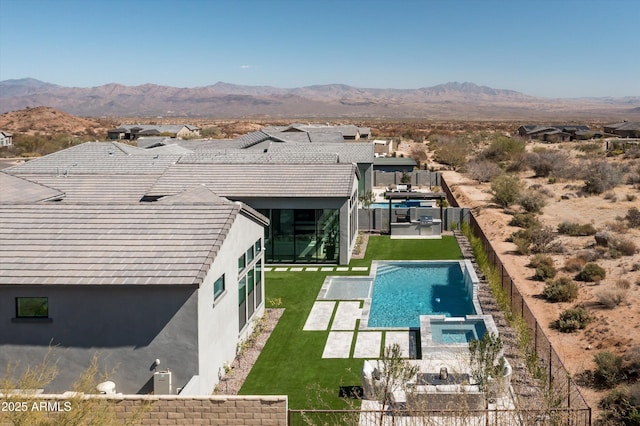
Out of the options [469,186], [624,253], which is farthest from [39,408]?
[469,186]

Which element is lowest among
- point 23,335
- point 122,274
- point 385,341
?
point 385,341

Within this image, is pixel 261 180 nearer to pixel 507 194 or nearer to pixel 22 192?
pixel 22 192

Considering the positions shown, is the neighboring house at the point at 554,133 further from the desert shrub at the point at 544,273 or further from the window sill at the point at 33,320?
the window sill at the point at 33,320

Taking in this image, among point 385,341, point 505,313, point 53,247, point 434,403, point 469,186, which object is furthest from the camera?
point 469,186

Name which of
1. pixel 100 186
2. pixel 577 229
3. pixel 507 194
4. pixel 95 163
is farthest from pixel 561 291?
pixel 95 163

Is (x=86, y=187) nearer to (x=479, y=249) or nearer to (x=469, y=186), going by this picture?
(x=479, y=249)

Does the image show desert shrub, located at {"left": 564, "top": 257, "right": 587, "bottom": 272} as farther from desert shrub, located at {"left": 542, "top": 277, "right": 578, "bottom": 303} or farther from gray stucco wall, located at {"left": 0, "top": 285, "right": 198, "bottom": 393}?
Result: gray stucco wall, located at {"left": 0, "top": 285, "right": 198, "bottom": 393}
